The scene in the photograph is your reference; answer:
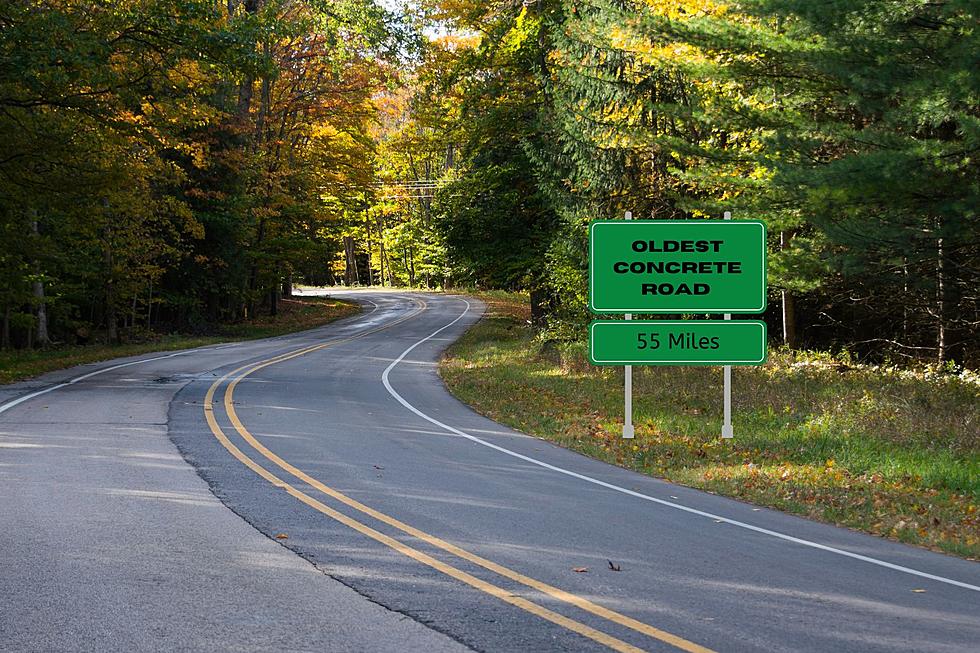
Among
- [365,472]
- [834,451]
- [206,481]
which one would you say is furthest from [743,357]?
[206,481]

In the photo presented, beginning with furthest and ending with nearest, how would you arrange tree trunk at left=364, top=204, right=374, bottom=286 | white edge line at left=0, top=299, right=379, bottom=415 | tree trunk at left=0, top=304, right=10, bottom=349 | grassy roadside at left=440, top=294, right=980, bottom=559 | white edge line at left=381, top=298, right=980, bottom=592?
tree trunk at left=364, top=204, right=374, bottom=286 → tree trunk at left=0, top=304, right=10, bottom=349 → white edge line at left=0, top=299, right=379, bottom=415 → grassy roadside at left=440, top=294, right=980, bottom=559 → white edge line at left=381, top=298, right=980, bottom=592

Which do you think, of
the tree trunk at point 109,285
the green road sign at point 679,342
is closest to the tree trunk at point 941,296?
the green road sign at point 679,342

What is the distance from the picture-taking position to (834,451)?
12.9m

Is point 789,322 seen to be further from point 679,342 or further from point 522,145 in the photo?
point 679,342

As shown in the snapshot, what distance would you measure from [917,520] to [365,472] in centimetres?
594

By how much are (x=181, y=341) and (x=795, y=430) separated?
2711 centimetres

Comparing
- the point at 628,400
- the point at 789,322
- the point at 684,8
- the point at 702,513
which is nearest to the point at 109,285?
the point at 684,8

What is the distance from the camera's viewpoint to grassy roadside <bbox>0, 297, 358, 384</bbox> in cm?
2400

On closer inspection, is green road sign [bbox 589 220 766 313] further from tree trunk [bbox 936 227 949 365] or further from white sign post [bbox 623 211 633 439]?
tree trunk [bbox 936 227 949 365]

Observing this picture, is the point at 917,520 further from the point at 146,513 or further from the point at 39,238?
the point at 39,238

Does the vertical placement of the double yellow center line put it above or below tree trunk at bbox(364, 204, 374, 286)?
below

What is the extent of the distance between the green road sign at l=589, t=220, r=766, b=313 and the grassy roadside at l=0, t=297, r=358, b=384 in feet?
47.4

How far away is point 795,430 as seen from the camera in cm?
1470

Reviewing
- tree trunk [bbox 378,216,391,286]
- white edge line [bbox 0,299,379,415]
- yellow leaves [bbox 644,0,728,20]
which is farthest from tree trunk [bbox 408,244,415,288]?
yellow leaves [bbox 644,0,728,20]
